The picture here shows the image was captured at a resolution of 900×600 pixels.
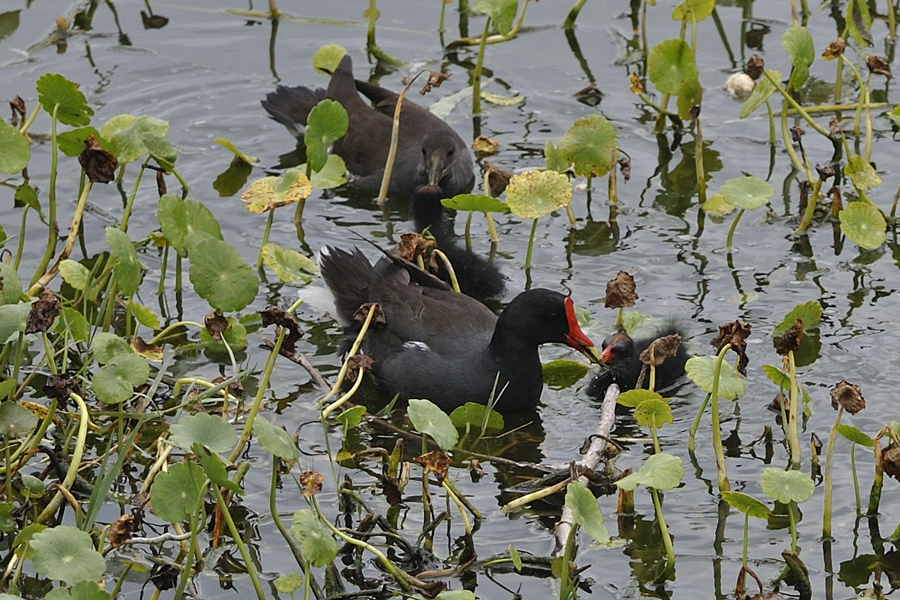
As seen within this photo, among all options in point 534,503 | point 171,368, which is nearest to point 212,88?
point 171,368

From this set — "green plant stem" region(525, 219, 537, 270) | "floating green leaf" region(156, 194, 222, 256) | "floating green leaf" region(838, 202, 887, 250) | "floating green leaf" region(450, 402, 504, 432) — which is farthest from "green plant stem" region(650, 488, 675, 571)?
"floating green leaf" region(838, 202, 887, 250)

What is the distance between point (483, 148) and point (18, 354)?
11.7 ft

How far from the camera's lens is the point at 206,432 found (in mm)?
3854

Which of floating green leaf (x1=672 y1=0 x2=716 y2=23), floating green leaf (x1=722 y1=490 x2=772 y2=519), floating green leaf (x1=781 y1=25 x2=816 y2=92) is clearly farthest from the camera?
floating green leaf (x1=672 y1=0 x2=716 y2=23)

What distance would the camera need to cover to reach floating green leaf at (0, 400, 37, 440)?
14.8ft

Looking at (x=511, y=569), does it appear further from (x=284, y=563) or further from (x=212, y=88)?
(x=212, y=88)

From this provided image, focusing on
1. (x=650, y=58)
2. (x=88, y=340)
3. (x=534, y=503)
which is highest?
(x=650, y=58)

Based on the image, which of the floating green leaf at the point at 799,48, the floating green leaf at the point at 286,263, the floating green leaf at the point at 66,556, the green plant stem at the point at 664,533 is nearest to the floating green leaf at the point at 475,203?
the floating green leaf at the point at 286,263

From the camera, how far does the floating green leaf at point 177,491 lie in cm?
386

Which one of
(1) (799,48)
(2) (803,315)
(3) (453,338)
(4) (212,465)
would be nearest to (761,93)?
(1) (799,48)

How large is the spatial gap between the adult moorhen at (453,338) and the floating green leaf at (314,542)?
1737 millimetres

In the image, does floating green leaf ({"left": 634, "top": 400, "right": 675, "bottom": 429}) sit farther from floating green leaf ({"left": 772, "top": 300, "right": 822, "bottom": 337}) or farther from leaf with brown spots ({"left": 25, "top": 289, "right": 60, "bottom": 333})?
leaf with brown spots ({"left": 25, "top": 289, "right": 60, "bottom": 333})

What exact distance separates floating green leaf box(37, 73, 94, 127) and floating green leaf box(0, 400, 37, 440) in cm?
145

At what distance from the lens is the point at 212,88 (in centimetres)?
851
